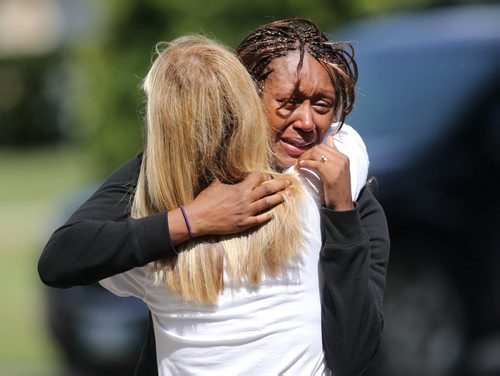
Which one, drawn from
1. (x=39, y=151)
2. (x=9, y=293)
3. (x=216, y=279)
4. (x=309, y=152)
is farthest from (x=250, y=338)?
(x=39, y=151)

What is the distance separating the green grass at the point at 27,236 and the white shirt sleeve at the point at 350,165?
4.44 m

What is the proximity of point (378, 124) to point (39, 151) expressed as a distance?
18638 millimetres

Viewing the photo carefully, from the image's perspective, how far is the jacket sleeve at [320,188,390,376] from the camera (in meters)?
2.17

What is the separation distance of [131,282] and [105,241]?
17 cm

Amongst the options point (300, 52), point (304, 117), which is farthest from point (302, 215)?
point (300, 52)

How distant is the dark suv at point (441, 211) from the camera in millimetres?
5758

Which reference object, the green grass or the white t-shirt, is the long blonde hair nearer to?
the white t-shirt

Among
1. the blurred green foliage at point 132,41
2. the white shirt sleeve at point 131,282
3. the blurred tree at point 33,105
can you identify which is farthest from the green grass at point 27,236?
the white shirt sleeve at point 131,282

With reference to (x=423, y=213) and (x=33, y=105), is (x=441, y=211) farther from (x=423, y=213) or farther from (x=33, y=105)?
(x=33, y=105)

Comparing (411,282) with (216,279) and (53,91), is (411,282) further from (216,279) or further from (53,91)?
(53,91)

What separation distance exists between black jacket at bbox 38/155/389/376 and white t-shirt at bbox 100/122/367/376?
0.09ft

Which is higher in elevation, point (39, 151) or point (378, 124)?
point (378, 124)

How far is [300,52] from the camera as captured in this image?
7.49 feet

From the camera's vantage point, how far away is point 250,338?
2.19m
